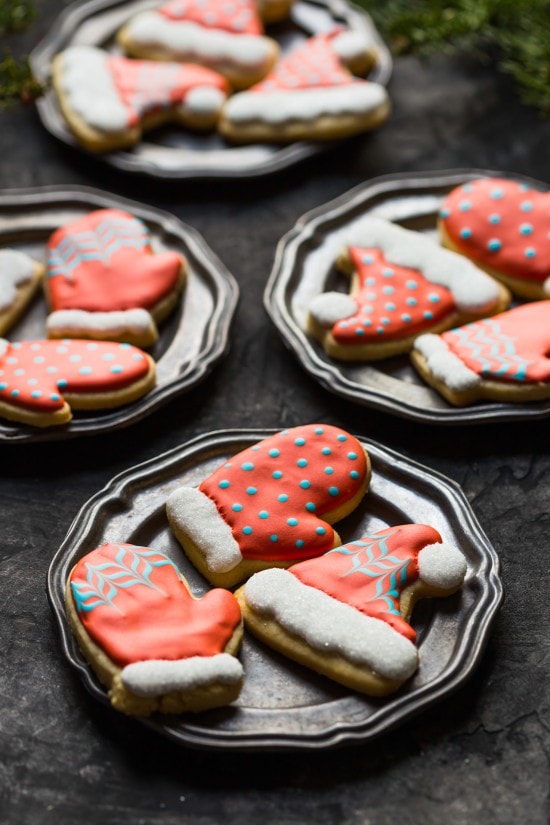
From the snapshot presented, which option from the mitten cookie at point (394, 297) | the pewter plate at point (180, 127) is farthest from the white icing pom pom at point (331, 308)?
the pewter plate at point (180, 127)

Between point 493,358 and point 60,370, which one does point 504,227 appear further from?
point 60,370

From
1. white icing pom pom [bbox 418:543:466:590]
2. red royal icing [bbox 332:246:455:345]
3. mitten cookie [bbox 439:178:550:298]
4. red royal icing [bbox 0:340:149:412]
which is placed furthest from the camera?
mitten cookie [bbox 439:178:550:298]

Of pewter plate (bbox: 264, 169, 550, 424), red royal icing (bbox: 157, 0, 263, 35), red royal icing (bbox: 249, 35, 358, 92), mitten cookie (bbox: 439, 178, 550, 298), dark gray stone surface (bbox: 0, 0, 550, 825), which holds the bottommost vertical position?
dark gray stone surface (bbox: 0, 0, 550, 825)

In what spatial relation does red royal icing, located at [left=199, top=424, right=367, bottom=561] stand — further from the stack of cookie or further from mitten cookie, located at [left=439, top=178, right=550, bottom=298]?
the stack of cookie

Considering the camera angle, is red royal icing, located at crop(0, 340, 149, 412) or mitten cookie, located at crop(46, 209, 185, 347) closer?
red royal icing, located at crop(0, 340, 149, 412)

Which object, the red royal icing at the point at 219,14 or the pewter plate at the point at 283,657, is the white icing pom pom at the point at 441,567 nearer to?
the pewter plate at the point at 283,657

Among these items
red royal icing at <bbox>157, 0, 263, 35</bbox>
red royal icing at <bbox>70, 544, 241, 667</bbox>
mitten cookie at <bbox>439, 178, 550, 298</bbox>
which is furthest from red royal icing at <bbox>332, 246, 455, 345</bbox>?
red royal icing at <bbox>157, 0, 263, 35</bbox>

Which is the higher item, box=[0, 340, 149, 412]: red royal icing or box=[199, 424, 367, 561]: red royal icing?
box=[0, 340, 149, 412]: red royal icing

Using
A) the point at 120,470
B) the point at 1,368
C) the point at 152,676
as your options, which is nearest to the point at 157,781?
the point at 152,676
